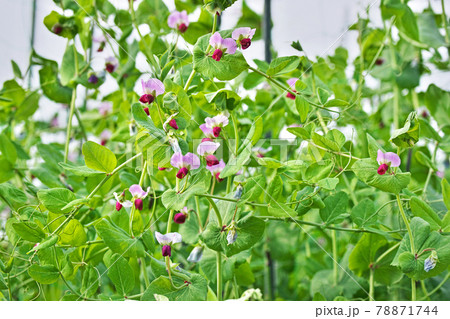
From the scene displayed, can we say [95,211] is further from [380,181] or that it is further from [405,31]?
[405,31]

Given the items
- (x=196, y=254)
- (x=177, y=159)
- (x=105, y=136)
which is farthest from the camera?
(x=105, y=136)

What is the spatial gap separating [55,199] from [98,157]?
0.23 ft

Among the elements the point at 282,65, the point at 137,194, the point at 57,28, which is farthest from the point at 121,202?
the point at 57,28

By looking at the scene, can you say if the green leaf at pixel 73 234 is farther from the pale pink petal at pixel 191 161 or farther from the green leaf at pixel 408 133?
the green leaf at pixel 408 133

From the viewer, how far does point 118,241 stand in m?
0.47

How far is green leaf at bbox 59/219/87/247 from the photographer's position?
1.62 ft

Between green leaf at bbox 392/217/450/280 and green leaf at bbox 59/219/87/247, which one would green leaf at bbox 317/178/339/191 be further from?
green leaf at bbox 59/219/87/247

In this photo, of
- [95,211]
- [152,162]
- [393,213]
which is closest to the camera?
[152,162]

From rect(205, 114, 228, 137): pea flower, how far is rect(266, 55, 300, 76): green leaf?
0.08m

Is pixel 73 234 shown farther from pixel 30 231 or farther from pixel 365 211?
pixel 365 211

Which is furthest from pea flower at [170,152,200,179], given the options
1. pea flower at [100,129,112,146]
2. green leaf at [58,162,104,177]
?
pea flower at [100,129,112,146]

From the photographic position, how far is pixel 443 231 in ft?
1.71
